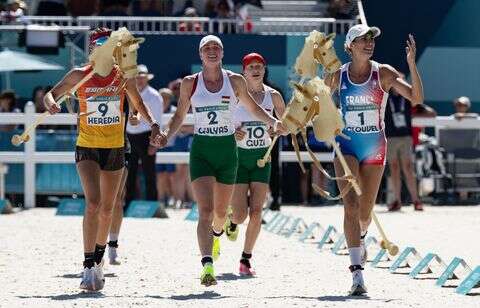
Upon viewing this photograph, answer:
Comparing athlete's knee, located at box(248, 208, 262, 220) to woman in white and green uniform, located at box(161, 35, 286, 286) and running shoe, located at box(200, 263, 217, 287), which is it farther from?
running shoe, located at box(200, 263, 217, 287)

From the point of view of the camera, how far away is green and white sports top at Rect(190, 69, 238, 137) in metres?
13.4

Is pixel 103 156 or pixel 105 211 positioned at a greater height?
pixel 103 156

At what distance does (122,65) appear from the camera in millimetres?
12914

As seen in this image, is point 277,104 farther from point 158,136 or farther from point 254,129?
point 158,136

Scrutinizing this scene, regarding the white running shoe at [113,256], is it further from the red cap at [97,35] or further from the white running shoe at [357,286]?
the white running shoe at [357,286]

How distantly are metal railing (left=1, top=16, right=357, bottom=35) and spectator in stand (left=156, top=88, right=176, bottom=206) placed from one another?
2149 millimetres

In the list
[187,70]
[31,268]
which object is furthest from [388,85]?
[187,70]

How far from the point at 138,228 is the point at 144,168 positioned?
2.71 m

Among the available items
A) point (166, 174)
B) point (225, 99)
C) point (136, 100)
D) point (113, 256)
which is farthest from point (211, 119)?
point (166, 174)

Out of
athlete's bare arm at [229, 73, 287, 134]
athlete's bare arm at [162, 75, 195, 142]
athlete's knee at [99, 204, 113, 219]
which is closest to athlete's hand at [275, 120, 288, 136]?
athlete's bare arm at [229, 73, 287, 134]

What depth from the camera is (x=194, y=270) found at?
14500 mm

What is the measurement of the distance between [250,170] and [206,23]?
1292 centimetres

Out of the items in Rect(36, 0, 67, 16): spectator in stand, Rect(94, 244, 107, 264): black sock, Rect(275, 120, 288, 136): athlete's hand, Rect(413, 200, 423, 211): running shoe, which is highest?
Rect(36, 0, 67, 16): spectator in stand

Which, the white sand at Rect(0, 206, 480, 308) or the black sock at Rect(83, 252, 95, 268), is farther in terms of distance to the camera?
the black sock at Rect(83, 252, 95, 268)
